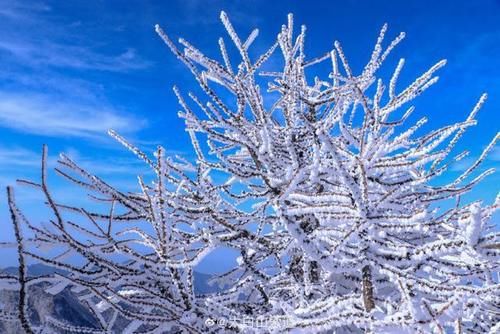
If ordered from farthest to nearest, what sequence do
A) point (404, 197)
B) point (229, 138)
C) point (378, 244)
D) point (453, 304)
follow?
point (229, 138) → point (404, 197) → point (378, 244) → point (453, 304)

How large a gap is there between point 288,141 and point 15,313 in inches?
74.2

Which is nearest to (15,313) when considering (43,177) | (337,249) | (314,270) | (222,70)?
(43,177)

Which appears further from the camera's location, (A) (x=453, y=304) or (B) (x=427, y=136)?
(B) (x=427, y=136)

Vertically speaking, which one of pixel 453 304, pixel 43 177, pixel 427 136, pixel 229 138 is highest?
pixel 229 138

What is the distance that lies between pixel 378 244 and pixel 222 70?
A: 2643 millimetres

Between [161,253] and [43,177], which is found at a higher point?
[43,177]

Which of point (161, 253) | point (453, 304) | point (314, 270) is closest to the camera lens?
point (453, 304)

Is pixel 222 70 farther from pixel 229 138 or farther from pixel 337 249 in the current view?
pixel 337 249

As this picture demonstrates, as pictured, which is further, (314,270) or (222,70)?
(314,270)

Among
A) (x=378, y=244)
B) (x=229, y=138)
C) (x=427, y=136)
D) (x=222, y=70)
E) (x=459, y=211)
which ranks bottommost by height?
(x=378, y=244)

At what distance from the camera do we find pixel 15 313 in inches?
96.9

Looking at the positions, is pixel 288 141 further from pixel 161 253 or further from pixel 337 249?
pixel 161 253

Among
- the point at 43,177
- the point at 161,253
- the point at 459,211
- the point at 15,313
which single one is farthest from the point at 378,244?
the point at 459,211

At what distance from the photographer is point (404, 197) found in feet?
13.3
